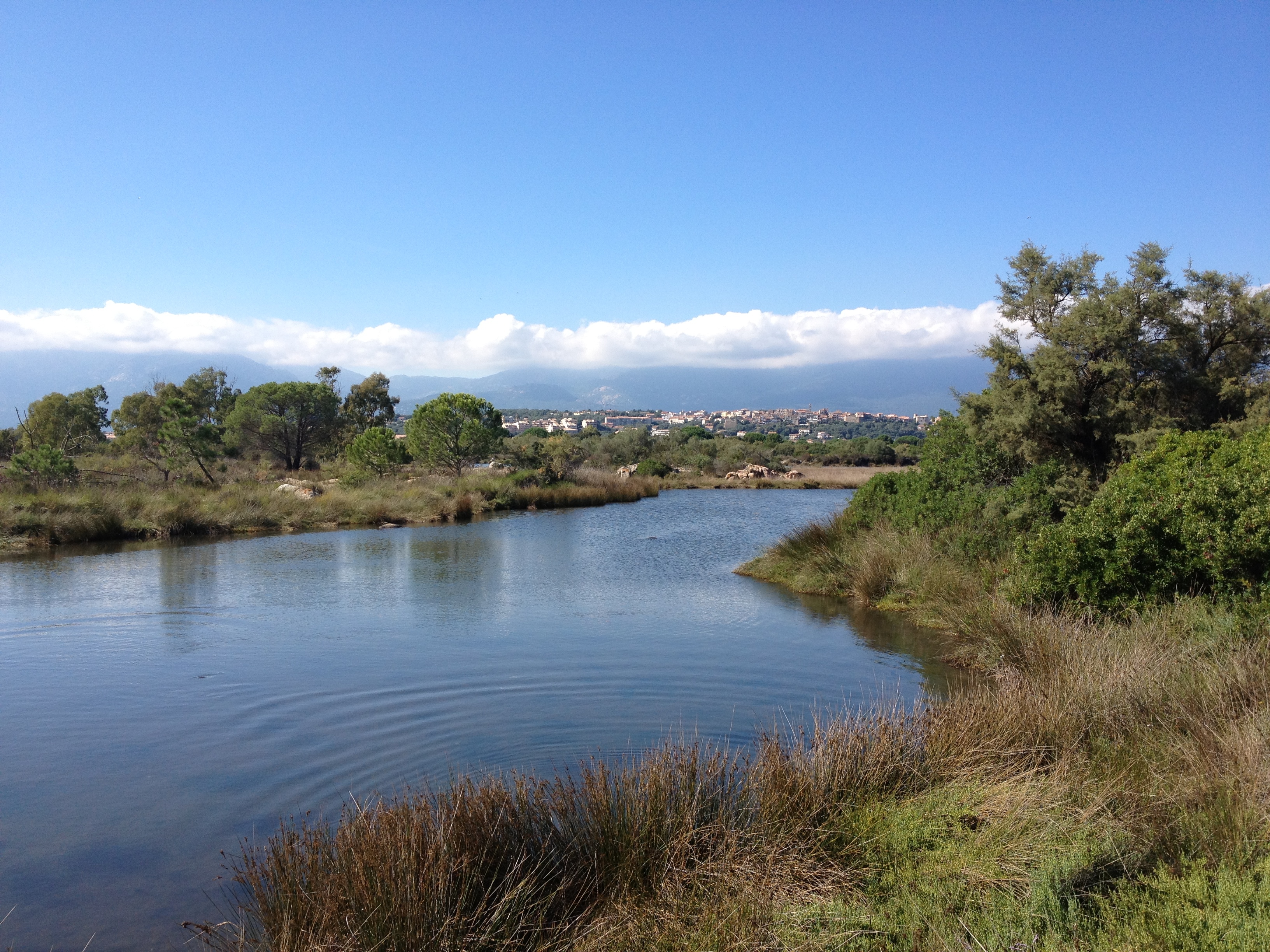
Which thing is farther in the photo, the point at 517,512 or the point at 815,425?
the point at 815,425

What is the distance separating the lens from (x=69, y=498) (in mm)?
23938

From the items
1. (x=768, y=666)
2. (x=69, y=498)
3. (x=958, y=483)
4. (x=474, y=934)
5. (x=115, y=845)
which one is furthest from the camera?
(x=69, y=498)

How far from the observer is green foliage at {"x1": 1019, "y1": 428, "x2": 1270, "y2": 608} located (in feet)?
27.1

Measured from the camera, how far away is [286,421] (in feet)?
174

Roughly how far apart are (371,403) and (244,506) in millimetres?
36252

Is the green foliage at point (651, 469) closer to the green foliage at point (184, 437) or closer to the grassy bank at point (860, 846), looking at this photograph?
the green foliage at point (184, 437)

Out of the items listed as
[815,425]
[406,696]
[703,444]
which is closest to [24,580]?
[406,696]

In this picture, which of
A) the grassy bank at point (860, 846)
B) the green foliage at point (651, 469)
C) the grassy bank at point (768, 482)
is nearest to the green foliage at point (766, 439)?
the grassy bank at point (768, 482)

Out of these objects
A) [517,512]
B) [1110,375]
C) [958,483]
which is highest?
[1110,375]

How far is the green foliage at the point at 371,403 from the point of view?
198ft

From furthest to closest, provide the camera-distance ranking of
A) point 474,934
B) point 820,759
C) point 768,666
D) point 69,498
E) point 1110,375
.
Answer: point 69,498 → point 1110,375 → point 768,666 → point 820,759 → point 474,934

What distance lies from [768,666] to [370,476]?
98.3 ft

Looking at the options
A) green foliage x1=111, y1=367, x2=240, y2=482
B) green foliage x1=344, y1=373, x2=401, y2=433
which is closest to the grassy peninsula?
green foliage x1=111, y1=367, x2=240, y2=482

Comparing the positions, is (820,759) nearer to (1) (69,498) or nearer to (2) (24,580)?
(2) (24,580)
